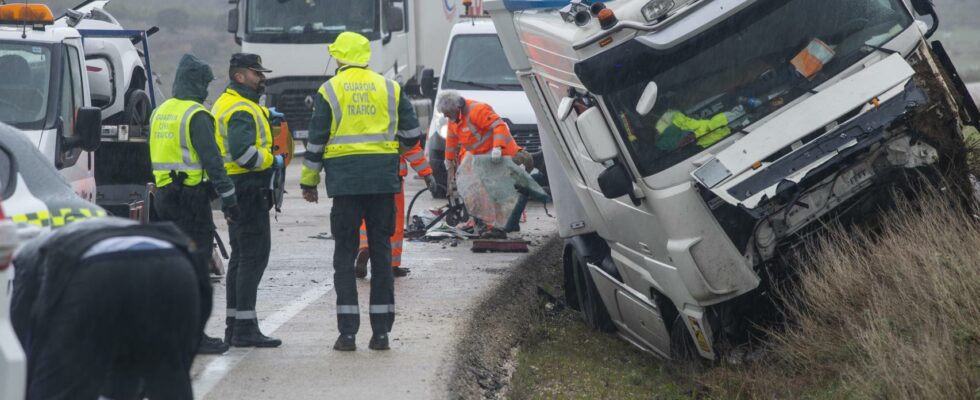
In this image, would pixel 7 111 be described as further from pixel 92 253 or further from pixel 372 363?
pixel 92 253

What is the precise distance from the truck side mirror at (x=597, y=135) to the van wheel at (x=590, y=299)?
2277mm

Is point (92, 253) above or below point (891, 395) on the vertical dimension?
above

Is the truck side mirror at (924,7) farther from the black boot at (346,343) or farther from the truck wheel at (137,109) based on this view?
the truck wheel at (137,109)

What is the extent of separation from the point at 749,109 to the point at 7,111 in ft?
17.6

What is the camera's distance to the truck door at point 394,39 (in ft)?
68.5

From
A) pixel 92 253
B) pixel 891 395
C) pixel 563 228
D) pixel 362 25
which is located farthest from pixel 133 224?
pixel 362 25

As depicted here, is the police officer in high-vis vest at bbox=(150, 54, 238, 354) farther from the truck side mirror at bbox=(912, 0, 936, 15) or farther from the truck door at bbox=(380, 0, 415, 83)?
the truck door at bbox=(380, 0, 415, 83)

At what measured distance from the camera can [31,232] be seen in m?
4.43

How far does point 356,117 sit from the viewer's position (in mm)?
7773

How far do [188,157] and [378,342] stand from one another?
4.95 ft

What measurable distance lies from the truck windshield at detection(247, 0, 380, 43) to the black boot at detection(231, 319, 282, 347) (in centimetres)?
1337

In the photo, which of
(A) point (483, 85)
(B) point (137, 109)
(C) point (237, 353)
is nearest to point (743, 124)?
(C) point (237, 353)

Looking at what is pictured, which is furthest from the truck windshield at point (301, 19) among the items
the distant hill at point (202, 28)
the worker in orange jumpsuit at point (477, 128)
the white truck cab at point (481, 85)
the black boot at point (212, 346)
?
the distant hill at point (202, 28)

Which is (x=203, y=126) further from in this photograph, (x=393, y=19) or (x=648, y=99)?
(x=393, y=19)
